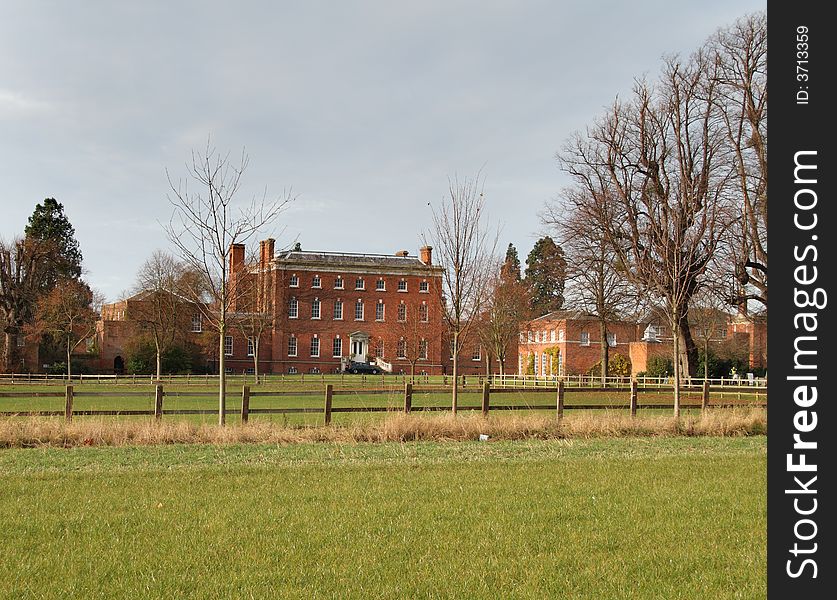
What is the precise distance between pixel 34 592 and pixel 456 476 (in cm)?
619

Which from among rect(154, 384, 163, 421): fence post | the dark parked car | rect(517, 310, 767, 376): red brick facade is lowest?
the dark parked car

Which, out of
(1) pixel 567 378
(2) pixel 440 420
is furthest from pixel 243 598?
(1) pixel 567 378

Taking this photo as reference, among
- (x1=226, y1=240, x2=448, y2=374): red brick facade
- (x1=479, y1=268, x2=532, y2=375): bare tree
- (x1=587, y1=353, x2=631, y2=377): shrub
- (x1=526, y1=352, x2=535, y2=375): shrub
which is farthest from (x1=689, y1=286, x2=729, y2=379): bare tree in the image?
(x1=226, y1=240, x2=448, y2=374): red brick facade

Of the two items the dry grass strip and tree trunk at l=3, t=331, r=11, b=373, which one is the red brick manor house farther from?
the dry grass strip

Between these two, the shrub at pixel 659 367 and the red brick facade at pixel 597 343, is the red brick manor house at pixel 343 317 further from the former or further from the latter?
the shrub at pixel 659 367

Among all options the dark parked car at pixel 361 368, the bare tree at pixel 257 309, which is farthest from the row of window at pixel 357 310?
the bare tree at pixel 257 309

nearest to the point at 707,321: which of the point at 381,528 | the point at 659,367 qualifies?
the point at 659,367

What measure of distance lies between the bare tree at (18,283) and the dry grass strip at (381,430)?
43.2 metres

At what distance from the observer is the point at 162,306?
5553 cm

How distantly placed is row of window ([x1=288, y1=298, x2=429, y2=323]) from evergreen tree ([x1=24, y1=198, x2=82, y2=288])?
18.4 meters

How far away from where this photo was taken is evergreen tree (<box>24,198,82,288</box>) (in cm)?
6281

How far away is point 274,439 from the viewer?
49.7 feet

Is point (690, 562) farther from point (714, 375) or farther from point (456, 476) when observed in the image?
point (714, 375)

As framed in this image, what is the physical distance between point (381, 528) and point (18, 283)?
55.7 meters
